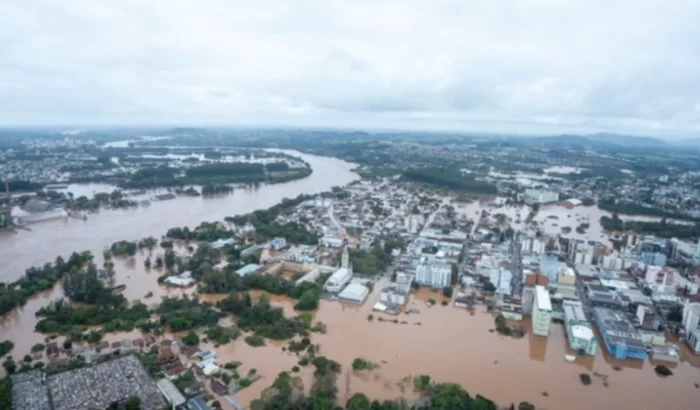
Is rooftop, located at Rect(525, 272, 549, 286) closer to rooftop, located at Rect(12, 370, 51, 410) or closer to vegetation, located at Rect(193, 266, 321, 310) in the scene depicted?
vegetation, located at Rect(193, 266, 321, 310)

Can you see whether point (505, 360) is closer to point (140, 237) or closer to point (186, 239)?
point (186, 239)

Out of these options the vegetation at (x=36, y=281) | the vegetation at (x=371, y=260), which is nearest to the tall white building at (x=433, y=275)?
the vegetation at (x=371, y=260)

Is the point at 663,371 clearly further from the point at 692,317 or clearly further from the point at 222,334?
the point at 222,334

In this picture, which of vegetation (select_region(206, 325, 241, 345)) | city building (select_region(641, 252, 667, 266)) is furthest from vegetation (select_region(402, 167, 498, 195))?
vegetation (select_region(206, 325, 241, 345))

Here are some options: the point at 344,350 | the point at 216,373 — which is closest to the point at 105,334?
the point at 216,373

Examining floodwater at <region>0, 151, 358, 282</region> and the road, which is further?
the road

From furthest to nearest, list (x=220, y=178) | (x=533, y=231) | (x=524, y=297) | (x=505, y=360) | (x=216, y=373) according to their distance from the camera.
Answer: (x=220, y=178), (x=533, y=231), (x=524, y=297), (x=505, y=360), (x=216, y=373)
